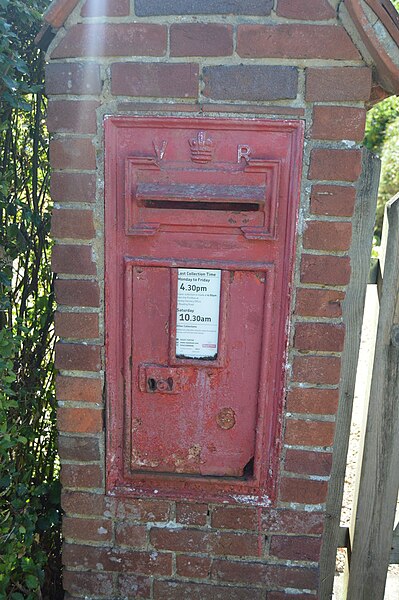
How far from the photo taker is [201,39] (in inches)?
64.7

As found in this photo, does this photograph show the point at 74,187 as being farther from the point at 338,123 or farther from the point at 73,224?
the point at 338,123

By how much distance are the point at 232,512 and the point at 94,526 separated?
50 cm

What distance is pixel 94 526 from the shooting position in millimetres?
2018

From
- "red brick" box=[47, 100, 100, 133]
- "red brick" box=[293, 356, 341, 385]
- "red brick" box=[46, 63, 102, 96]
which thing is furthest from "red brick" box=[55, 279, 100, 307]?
"red brick" box=[293, 356, 341, 385]

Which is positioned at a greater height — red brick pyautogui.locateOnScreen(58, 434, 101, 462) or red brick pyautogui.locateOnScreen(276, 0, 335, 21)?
red brick pyautogui.locateOnScreen(276, 0, 335, 21)

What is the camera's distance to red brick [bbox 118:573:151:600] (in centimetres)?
204

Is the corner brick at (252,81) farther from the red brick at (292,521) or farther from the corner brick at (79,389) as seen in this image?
the red brick at (292,521)

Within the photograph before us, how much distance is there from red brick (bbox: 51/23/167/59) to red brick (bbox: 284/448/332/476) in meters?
1.35

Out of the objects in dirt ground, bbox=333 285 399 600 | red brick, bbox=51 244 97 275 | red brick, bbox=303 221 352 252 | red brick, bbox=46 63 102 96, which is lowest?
dirt ground, bbox=333 285 399 600

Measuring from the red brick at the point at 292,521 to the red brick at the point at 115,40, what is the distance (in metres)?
1.55

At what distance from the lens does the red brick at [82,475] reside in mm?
1971

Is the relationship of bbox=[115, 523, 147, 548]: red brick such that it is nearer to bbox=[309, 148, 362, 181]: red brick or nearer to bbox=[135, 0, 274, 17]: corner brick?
bbox=[309, 148, 362, 181]: red brick

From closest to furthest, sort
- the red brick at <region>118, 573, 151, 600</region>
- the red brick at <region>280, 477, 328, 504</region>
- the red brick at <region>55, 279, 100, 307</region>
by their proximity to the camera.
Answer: the red brick at <region>55, 279, 100, 307</region> → the red brick at <region>280, 477, 328, 504</region> → the red brick at <region>118, 573, 151, 600</region>

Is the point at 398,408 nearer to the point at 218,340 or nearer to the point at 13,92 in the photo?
the point at 218,340
